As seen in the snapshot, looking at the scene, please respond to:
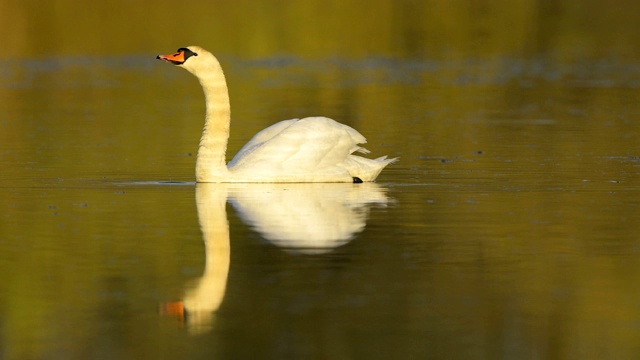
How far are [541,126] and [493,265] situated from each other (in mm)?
13039

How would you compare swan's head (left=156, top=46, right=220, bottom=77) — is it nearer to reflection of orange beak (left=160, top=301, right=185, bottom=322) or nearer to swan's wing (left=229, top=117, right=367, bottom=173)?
swan's wing (left=229, top=117, right=367, bottom=173)

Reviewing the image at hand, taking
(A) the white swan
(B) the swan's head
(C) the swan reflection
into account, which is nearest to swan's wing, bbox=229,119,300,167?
(A) the white swan

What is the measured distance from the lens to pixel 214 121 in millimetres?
17562

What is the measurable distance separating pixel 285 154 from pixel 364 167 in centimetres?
100

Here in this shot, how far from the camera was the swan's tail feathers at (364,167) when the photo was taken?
17.0m

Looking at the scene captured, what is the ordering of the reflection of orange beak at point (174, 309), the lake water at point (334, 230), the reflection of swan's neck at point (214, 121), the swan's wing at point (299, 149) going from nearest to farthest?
the lake water at point (334, 230)
the reflection of orange beak at point (174, 309)
the swan's wing at point (299, 149)
the reflection of swan's neck at point (214, 121)

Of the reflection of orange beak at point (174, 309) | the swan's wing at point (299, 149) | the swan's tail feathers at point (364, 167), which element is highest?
the reflection of orange beak at point (174, 309)

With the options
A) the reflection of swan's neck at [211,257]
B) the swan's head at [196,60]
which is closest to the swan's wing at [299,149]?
the reflection of swan's neck at [211,257]

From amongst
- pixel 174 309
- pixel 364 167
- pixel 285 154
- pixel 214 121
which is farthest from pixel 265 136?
pixel 174 309

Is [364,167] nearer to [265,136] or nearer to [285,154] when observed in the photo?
[285,154]

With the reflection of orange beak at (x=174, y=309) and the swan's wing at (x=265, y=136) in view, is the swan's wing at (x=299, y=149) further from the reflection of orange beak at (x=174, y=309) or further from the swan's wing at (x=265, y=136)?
the reflection of orange beak at (x=174, y=309)

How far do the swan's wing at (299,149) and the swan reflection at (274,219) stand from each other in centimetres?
21

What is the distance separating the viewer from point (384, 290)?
1017cm

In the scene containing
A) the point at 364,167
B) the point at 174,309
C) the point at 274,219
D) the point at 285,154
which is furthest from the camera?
the point at 364,167
